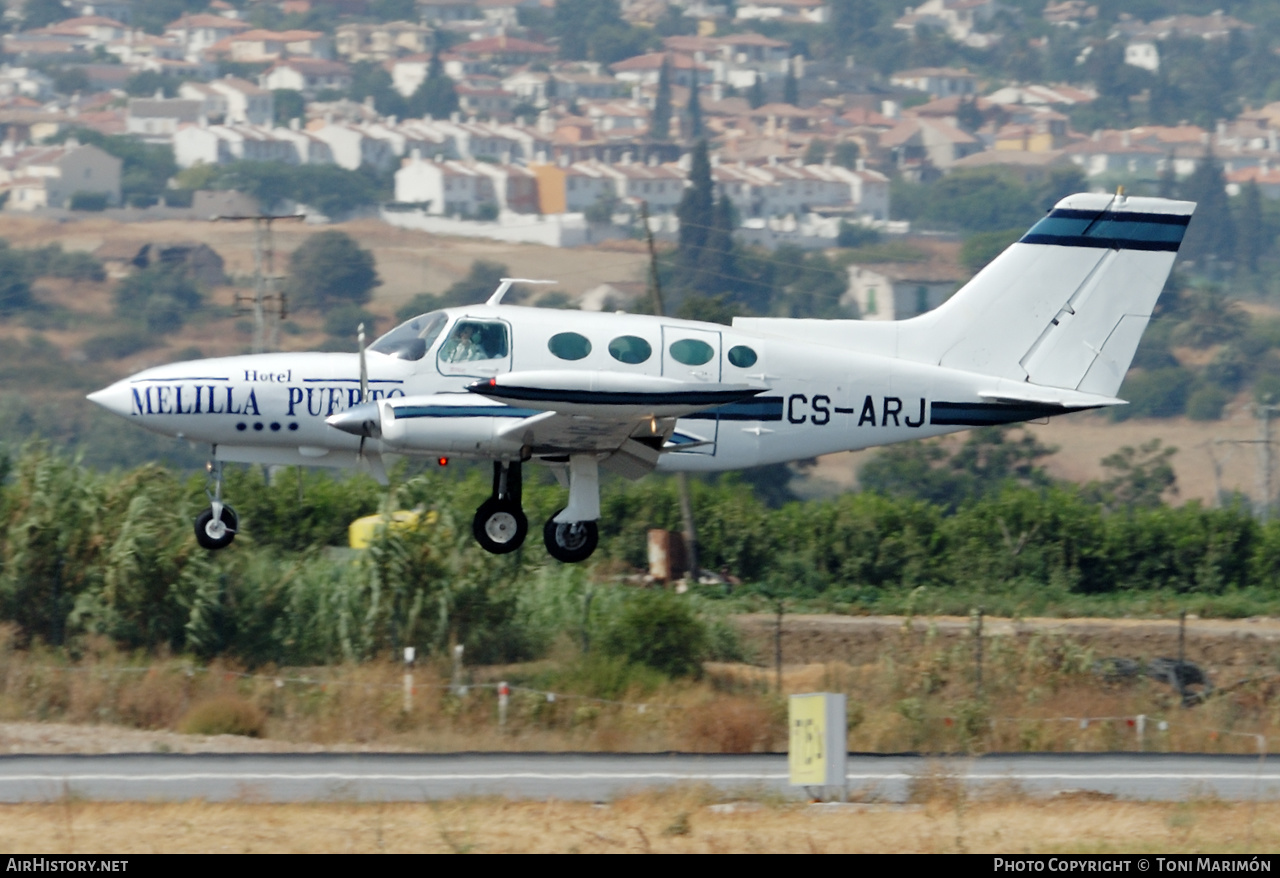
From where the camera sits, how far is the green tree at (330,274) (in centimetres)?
14062

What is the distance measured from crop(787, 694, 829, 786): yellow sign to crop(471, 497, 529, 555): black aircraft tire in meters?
3.92

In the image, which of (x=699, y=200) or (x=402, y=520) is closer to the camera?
(x=402, y=520)

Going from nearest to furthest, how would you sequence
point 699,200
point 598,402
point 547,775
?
point 598,402 → point 547,775 → point 699,200

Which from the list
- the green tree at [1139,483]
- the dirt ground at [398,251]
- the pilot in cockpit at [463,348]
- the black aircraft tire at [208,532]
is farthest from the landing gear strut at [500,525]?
the dirt ground at [398,251]

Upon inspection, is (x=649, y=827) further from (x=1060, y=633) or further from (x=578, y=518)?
(x=1060, y=633)

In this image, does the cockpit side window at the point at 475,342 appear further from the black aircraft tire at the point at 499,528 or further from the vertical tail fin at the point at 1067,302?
the vertical tail fin at the point at 1067,302

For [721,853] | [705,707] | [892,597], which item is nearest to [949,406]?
[721,853]

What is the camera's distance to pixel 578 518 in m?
22.5

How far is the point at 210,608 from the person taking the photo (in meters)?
39.1

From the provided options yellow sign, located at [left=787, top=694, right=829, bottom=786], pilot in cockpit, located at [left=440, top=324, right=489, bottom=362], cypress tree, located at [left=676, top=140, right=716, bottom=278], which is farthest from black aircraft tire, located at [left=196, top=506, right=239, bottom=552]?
cypress tree, located at [left=676, top=140, right=716, bottom=278]

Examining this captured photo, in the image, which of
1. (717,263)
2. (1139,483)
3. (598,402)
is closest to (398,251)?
(717,263)

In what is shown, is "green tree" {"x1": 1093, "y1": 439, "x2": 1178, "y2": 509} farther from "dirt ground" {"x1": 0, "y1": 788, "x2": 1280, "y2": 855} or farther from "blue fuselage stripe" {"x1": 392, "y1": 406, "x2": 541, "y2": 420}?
"blue fuselage stripe" {"x1": 392, "y1": 406, "x2": 541, "y2": 420}

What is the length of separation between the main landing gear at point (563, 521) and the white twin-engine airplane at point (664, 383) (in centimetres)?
3

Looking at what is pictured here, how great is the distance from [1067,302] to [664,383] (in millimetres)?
6442
